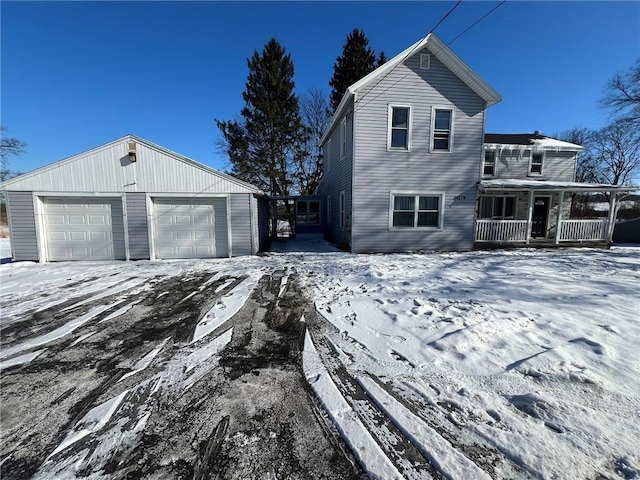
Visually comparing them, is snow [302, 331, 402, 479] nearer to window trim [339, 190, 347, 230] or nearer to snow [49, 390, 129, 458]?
snow [49, 390, 129, 458]

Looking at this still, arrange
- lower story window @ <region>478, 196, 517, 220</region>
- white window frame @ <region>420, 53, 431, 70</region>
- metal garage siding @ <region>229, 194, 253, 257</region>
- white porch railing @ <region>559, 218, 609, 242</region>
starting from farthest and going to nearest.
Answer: lower story window @ <region>478, 196, 517, 220</region>, white porch railing @ <region>559, 218, 609, 242</region>, white window frame @ <region>420, 53, 431, 70</region>, metal garage siding @ <region>229, 194, 253, 257</region>

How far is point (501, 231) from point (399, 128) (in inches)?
250

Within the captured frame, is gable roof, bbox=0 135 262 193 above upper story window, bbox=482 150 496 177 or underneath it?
underneath

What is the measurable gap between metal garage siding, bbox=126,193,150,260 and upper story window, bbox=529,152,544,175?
60.1 feet

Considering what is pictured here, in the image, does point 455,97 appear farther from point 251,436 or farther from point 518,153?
point 251,436

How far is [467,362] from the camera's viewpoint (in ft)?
9.95

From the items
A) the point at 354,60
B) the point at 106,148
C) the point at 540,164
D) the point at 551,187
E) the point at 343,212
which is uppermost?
the point at 354,60

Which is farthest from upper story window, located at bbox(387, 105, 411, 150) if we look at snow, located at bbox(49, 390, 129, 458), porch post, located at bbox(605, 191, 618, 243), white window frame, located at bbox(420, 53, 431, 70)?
snow, located at bbox(49, 390, 129, 458)

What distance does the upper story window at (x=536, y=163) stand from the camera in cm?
1467

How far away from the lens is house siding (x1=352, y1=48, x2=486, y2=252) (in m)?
10.1

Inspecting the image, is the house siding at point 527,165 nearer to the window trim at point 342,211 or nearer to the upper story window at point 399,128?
the upper story window at point 399,128

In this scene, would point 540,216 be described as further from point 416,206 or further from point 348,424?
point 348,424

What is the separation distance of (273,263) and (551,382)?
7.22 m

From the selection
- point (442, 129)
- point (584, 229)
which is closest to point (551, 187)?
point (584, 229)
